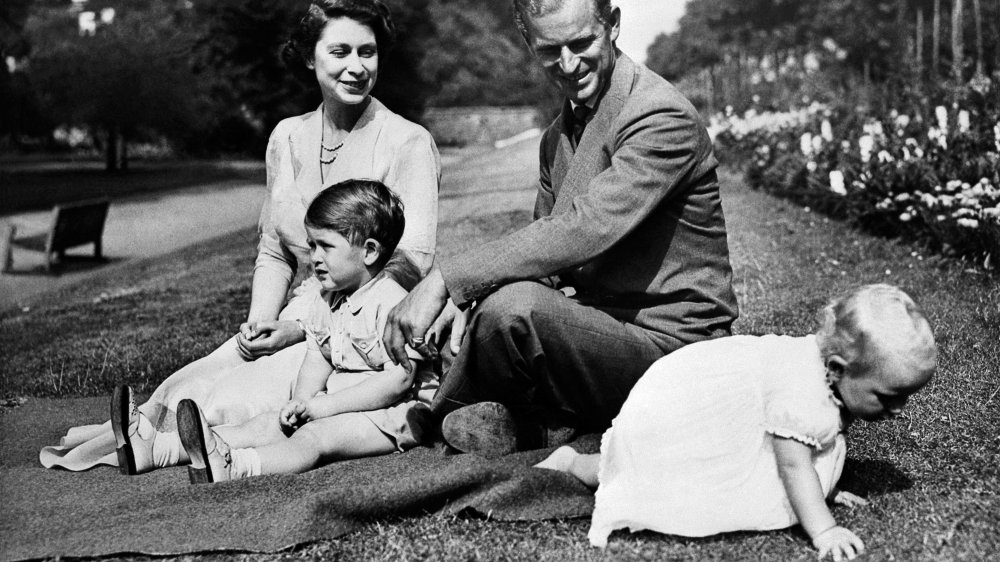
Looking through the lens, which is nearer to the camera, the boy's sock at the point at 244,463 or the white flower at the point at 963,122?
the boy's sock at the point at 244,463

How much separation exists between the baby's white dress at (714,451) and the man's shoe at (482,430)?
1.55 feet

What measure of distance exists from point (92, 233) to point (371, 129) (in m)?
10.3

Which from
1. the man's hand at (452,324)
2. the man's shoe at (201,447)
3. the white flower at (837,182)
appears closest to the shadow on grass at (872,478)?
the man's hand at (452,324)

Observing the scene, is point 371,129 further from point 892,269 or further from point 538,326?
point 892,269

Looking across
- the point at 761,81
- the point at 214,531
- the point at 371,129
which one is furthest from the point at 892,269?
the point at 761,81

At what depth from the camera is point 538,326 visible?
9.63 ft

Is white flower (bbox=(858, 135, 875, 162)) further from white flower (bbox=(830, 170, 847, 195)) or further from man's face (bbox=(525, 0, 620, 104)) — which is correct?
man's face (bbox=(525, 0, 620, 104))

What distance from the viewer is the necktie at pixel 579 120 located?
10.8 ft

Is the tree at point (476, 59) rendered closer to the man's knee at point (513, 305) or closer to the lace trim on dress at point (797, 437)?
the man's knee at point (513, 305)

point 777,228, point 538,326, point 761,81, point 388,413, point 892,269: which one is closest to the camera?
point 538,326

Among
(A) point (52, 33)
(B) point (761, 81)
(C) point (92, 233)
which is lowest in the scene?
(A) point (52, 33)

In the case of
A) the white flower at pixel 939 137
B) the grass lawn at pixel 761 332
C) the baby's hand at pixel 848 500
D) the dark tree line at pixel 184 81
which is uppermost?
the white flower at pixel 939 137

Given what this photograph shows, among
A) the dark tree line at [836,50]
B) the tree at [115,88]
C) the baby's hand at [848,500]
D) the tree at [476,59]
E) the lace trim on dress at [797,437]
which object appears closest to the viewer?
the lace trim on dress at [797,437]

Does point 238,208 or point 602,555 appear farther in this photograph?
point 238,208
